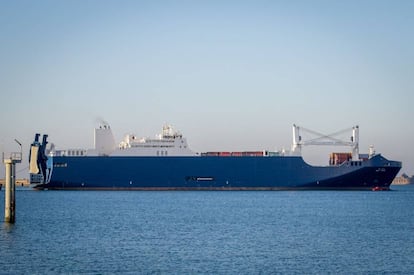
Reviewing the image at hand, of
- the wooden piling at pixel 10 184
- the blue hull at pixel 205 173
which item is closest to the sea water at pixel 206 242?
the wooden piling at pixel 10 184

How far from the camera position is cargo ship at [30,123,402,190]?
274 ft

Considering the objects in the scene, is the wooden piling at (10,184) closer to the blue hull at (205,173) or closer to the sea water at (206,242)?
the sea water at (206,242)

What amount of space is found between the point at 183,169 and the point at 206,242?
162ft

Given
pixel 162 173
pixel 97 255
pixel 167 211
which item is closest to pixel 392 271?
pixel 97 255

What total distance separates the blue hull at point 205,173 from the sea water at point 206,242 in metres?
30.3

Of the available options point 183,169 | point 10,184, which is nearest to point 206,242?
point 10,184

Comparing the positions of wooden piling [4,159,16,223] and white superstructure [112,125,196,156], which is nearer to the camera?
wooden piling [4,159,16,223]

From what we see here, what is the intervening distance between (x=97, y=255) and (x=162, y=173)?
5369 centimetres

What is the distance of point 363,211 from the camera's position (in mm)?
56250

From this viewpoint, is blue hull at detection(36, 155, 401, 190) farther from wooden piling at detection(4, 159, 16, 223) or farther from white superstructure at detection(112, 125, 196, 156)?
wooden piling at detection(4, 159, 16, 223)

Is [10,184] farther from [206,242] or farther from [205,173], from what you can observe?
[205,173]

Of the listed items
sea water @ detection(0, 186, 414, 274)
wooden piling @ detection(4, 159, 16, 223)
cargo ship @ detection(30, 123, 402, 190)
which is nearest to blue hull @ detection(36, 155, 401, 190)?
cargo ship @ detection(30, 123, 402, 190)

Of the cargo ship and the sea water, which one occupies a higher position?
the cargo ship

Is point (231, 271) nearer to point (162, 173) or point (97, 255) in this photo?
point (97, 255)
